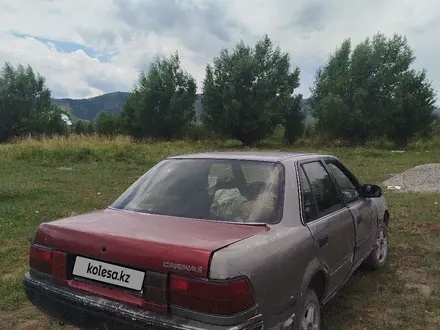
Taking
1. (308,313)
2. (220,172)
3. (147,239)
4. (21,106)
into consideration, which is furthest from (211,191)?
(21,106)

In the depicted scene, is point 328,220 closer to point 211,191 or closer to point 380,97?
point 211,191

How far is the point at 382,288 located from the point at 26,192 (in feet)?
26.8

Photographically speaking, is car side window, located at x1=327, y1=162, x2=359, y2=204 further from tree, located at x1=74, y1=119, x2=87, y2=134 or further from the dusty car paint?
tree, located at x1=74, y1=119, x2=87, y2=134

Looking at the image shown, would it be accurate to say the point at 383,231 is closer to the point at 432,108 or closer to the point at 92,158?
the point at 92,158

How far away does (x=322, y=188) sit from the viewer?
3.53 meters

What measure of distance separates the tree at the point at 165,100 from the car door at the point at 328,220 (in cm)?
3446

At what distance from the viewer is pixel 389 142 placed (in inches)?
1289

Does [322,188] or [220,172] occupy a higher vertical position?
[220,172]

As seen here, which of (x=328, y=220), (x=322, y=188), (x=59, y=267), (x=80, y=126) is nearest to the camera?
(x=59, y=267)

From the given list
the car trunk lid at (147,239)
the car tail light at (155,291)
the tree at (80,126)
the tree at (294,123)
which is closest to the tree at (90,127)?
the tree at (80,126)

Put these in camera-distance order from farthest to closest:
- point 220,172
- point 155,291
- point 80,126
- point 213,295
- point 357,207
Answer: point 80,126 → point 357,207 → point 220,172 → point 155,291 → point 213,295

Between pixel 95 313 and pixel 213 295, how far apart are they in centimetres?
78

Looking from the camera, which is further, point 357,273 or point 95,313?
point 357,273

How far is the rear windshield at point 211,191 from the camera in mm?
2920
